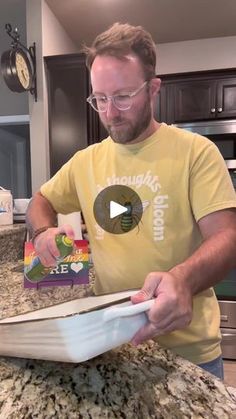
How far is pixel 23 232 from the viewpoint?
5.23ft

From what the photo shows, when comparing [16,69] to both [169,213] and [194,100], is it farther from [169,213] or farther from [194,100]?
[169,213]

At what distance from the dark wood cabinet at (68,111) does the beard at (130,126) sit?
1.85 m

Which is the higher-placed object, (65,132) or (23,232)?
(65,132)

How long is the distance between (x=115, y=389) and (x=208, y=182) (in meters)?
0.43

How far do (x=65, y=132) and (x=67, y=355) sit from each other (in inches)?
93.2

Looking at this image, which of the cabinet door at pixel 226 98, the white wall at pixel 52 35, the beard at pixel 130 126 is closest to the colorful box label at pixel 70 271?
the beard at pixel 130 126

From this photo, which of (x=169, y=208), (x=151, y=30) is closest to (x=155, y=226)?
(x=169, y=208)

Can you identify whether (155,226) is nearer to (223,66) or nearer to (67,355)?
(67,355)

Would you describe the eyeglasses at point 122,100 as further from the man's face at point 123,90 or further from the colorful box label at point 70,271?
the colorful box label at point 70,271

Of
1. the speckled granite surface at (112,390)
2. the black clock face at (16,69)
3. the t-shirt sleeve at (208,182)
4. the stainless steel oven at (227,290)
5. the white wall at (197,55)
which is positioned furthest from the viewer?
the white wall at (197,55)

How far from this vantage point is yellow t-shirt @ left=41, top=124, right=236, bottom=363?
2.41 ft

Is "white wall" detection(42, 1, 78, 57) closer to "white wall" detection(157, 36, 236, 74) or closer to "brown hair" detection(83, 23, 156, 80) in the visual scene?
"white wall" detection(157, 36, 236, 74)
